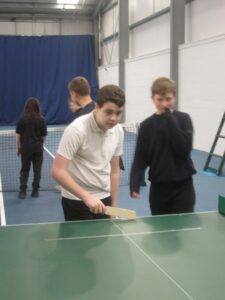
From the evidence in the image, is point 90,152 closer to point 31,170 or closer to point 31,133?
point 31,133

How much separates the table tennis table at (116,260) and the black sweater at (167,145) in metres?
0.39

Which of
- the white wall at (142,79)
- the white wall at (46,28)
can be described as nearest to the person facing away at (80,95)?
the white wall at (142,79)

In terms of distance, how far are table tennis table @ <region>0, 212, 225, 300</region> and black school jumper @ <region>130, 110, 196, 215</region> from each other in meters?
0.37

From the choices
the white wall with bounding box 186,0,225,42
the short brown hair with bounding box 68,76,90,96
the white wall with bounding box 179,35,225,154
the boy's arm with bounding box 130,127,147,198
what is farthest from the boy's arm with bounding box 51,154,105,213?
the white wall with bounding box 186,0,225,42

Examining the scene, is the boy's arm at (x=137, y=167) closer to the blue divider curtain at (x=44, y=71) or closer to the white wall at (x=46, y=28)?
the blue divider curtain at (x=44, y=71)

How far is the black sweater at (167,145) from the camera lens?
2.76 meters

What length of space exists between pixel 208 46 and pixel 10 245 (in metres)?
7.97

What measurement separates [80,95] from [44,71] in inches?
556

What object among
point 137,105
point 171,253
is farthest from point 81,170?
point 137,105

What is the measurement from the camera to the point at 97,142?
247 centimetres

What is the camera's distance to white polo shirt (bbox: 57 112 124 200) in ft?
7.72

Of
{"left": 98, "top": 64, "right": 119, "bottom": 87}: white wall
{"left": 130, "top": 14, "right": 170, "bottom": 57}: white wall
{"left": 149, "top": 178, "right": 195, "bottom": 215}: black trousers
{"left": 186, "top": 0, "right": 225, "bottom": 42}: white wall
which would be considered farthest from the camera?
{"left": 98, "top": 64, "right": 119, "bottom": 87}: white wall

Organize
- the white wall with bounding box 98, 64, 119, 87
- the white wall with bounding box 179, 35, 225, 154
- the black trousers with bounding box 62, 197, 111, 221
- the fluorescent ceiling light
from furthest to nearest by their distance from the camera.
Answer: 1. the fluorescent ceiling light
2. the white wall with bounding box 98, 64, 119, 87
3. the white wall with bounding box 179, 35, 225, 154
4. the black trousers with bounding box 62, 197, 111, 221

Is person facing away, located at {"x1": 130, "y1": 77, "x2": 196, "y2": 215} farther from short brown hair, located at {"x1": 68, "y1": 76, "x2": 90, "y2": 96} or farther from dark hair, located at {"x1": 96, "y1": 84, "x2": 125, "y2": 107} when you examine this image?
short brown hair, located at {"x1": 68, "y1": 76, "x2": 90, "y2": 96}
